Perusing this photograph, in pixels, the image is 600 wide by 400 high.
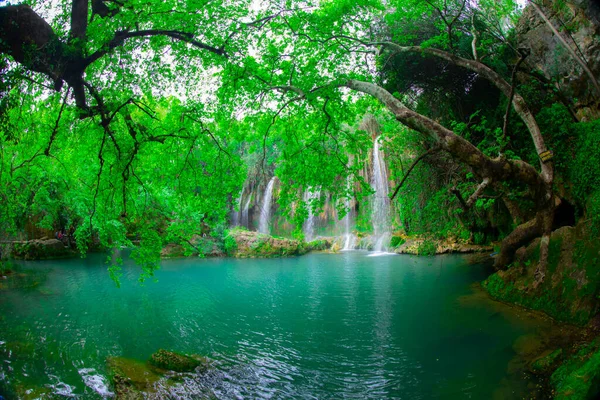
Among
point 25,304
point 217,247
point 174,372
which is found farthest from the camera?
point 217,247

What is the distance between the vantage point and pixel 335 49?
8.73 metres

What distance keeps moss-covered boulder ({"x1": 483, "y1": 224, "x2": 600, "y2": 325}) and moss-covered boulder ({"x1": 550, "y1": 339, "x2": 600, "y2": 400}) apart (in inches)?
89.4

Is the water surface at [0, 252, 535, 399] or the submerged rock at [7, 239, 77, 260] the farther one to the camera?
the submerged rock at [7, 239, 77, 260]

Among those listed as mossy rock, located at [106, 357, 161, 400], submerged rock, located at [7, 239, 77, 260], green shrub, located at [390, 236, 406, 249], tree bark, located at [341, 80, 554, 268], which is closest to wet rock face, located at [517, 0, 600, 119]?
tree bark, located at [341, 80, 554, 268]

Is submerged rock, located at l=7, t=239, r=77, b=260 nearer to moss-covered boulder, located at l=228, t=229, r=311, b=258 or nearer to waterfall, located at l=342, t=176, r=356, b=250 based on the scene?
moss-covered boulder, located at l=228, t=229, r=311, b=258

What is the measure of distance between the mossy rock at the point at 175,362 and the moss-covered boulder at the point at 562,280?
→ 748 centimetres

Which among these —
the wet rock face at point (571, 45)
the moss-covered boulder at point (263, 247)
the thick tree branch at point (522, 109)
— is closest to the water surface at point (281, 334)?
the thick tree branch at point (522, 109)

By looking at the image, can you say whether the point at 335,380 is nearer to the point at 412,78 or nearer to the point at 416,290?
the point at 416,290

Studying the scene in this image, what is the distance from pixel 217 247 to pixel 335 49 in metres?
19.7

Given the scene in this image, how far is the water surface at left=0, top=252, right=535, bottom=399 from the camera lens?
5.90 m

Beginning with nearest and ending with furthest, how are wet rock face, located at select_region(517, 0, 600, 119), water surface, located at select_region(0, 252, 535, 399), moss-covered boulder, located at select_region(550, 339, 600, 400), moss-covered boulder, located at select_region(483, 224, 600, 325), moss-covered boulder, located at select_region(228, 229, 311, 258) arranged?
moss-covered boulder, located at select_region(550, 339, 600, 400), water surface, located at select_region(0, 252, 535, 399), moss-covered boulder, located at select_region(483, 224, 600, 325), wet rock face, located at select_region(517, 0, 600, 119), moss-covered boulder, located at select_region(228, 229, 311, 258)

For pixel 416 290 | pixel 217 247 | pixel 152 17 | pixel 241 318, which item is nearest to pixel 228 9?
pixel 152 17

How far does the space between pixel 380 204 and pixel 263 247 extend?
8544 millimetres

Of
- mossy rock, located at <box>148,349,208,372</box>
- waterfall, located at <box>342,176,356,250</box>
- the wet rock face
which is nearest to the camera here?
mossy rock, located at <box>148,349,208,372</box>
